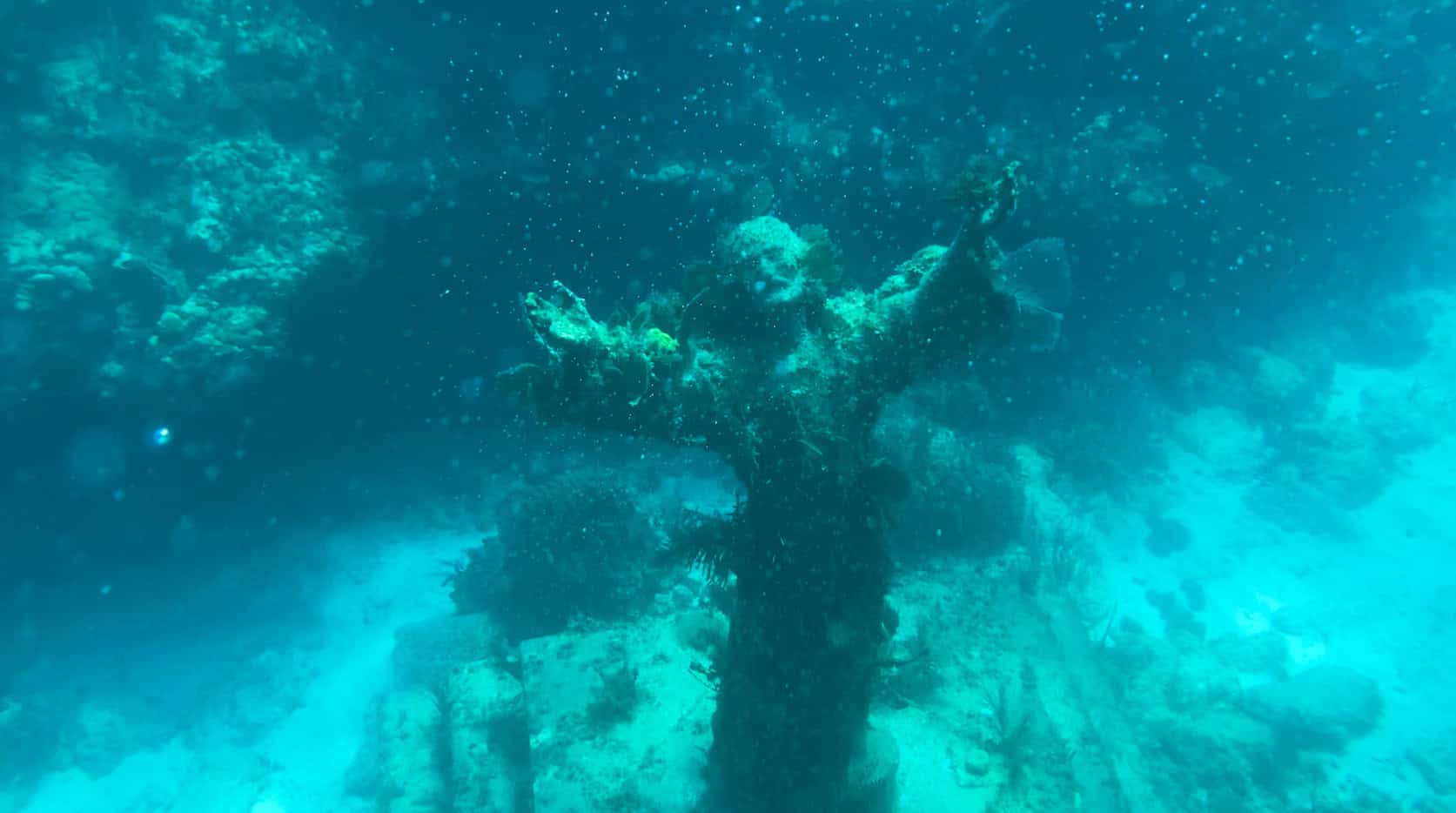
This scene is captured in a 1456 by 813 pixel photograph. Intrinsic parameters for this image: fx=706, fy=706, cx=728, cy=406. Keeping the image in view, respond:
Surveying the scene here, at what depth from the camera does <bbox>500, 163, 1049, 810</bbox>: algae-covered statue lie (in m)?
4.31

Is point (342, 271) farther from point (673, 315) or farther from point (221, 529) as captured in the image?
point (673, 315)

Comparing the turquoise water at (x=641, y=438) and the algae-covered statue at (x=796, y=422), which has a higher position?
the turquoise water at (x=641, y=438)

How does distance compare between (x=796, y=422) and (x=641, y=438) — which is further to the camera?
(x=641, y=438)

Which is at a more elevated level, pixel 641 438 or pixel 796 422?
pixel 641 438

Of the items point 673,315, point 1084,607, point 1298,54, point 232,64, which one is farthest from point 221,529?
point 1298,54

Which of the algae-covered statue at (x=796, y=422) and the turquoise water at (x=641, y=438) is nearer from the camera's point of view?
the algae-covered statue at (x=796, y=422)

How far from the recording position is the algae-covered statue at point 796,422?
4309mm

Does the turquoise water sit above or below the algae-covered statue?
above

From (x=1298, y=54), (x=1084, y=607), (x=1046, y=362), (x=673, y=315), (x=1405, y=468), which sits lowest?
(x=673, y=315)

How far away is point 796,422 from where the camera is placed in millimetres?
4301

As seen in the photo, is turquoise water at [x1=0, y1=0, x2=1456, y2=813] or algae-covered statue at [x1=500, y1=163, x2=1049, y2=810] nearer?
algae-covered statue at [x1=500, y1=163, x2=1049, y2=810]

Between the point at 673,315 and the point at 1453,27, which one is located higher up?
the point at 1453,27

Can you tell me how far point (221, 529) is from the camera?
496 inches

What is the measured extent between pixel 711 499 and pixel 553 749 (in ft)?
24.2
